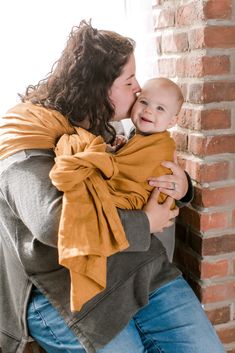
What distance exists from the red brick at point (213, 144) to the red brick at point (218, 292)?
0.48 m

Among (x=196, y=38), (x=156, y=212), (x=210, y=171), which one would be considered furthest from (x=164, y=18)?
(x=156, y=212)

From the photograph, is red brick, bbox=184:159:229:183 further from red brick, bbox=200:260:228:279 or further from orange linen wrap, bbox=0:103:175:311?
red brick, bbox=200:260:228:279

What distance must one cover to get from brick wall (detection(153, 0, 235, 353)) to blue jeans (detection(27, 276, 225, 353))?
18 cm

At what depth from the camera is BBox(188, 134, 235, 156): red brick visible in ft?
4.55

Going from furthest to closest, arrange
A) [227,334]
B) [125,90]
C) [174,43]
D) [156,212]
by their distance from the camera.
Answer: [227,334] < [174,43] < [125,90] < [156,212]

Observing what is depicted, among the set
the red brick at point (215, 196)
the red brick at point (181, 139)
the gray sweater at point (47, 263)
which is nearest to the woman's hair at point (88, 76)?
the gray sweater at point (47, 263)

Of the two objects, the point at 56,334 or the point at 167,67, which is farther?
the point at 167,67

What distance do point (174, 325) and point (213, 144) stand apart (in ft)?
1.88

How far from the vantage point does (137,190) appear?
1260mm

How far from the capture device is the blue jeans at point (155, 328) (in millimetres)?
1240

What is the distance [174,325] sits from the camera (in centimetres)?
132

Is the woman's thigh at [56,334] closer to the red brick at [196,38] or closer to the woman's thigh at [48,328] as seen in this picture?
the woman's thigh at [48,328]

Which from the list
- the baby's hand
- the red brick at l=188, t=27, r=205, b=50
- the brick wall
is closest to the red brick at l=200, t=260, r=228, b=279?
the brick wall

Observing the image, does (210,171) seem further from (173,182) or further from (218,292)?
(218,292)
